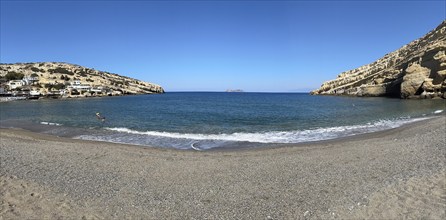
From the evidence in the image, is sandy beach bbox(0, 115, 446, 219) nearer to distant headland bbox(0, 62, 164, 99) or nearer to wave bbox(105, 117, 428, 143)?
wave bbox(105, 117, 428, 143)

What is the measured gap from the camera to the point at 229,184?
389 inches

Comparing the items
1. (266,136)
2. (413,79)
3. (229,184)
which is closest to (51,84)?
(266,136)

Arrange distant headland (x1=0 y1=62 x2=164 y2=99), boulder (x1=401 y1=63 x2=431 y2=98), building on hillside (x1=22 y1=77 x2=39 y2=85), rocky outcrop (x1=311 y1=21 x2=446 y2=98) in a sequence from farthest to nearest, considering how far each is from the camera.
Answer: building on hillside (x1=22 y1=77 x2=39 y2=85) < distant headland (x1=0 y1=62 x2=164 y2=99) < boulder (x1=401 y1=63 x2=431 y2=98) < rocky outcrop (x1=311 y1=21 x2=446 y2=98)

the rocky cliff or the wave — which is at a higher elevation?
the rocky cliff

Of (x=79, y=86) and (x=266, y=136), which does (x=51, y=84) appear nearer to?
(x=79, y=86)

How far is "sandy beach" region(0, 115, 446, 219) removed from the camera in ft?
24.8

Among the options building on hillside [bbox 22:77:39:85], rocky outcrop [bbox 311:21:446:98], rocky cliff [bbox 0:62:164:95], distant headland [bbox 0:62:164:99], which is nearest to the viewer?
rocky outcrop [bbox 311:21:446:98]

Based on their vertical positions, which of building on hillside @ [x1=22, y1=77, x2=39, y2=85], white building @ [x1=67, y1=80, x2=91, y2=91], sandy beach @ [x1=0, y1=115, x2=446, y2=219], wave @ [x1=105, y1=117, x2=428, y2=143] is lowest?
wave @ [x1=105, y1=117, x2=428, y2=143]

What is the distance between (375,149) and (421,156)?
2338 millimetres

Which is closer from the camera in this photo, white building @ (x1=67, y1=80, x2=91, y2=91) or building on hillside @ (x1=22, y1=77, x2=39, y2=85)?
building on hillside @ (x1=22, y1=77, x2=39, y2=85)

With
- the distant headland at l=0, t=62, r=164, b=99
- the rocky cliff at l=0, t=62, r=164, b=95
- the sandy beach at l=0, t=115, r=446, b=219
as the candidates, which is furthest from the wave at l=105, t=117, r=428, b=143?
the rocky cliff at l=0, t=62, r=164, b=95

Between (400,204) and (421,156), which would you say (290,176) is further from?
(421,156)

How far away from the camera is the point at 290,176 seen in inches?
415

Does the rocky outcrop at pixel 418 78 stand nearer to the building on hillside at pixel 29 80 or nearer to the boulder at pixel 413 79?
the boulder at pixel 413 79
